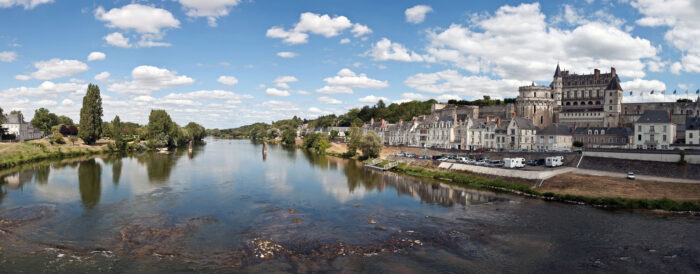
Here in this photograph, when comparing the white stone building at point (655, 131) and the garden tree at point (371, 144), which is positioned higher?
the white stone building at point (655, 131)

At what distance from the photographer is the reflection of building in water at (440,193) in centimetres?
3328

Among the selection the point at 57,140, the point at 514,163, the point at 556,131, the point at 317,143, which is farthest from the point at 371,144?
the point at 57,140

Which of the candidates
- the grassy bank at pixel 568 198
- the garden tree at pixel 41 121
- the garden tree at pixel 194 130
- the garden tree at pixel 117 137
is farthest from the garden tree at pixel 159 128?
the grassy bank at pixel 568 198

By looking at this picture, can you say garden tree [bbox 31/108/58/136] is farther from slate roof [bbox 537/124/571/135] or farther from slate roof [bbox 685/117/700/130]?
slate roof [bbox 685/117/700/130]

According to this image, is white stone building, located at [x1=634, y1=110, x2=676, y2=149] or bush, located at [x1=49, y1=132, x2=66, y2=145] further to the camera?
bush, located at [x1=49, y1=132, x2=66, y2=145]

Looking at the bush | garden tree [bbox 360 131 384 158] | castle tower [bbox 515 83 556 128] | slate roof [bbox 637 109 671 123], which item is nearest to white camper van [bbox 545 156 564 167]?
slate roof [bbox 637 109 671 123]

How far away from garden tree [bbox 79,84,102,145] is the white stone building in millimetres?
89092

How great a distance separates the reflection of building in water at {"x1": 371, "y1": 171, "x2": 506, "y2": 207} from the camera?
3328 centimetres

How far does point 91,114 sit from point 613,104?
97.0 metres

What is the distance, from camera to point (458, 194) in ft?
120

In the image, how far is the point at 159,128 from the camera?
95625 millimetres

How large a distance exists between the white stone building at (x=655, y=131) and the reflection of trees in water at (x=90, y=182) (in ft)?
189

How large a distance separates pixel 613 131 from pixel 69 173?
69789 mm

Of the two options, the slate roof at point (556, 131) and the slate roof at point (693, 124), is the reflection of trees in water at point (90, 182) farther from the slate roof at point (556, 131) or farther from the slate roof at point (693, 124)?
the slate roof at point (693, 124)
